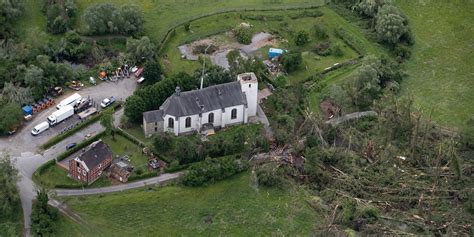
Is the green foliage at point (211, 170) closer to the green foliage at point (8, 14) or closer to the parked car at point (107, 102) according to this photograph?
the parked car at point (107, 102)

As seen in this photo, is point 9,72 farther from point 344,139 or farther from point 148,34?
point 344,139

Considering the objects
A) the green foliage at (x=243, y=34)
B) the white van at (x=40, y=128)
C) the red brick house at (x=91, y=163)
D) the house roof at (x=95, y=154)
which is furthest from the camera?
the green foliage at (x=243, y=34)

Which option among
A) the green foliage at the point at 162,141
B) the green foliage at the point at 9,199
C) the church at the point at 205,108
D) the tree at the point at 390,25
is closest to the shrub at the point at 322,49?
the tree at the point at 390,25

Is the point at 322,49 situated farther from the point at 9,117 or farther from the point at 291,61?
the point at 9,117

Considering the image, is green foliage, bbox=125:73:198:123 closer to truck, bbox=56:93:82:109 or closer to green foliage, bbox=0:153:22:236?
truck, bbox=56:93:82:109

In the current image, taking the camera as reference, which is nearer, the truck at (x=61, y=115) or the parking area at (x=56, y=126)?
the parking area at (x=56, y=126)

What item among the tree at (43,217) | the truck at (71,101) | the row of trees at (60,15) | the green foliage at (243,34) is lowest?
the tree at (43,217)

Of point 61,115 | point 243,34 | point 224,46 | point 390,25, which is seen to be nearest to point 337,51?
point 390,25

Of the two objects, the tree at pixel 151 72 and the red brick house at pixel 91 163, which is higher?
the tree at pixel 151 72
